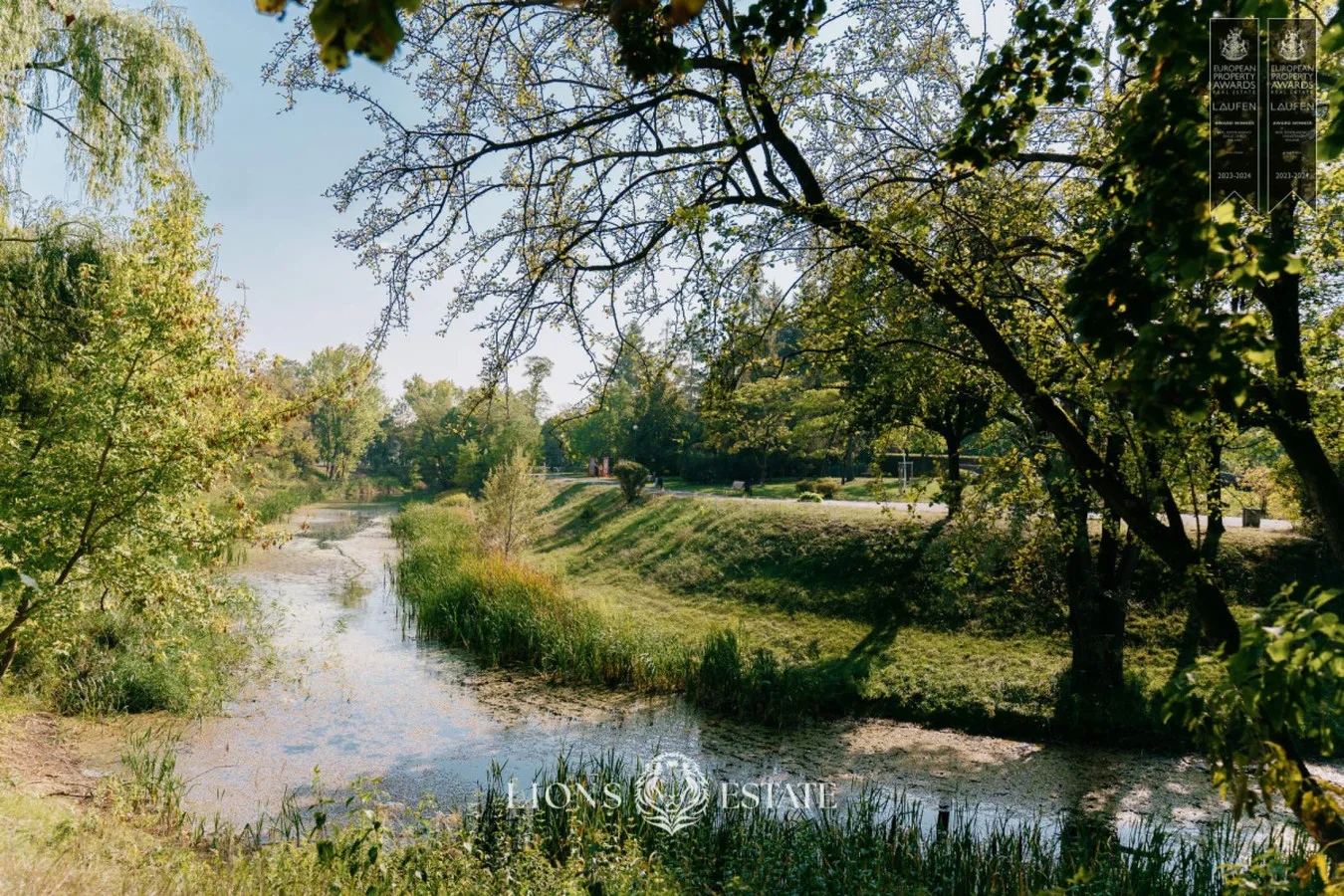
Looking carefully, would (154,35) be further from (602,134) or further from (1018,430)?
(1018,430)

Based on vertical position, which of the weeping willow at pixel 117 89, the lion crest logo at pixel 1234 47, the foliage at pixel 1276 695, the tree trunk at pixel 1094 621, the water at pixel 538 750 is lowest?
the water at pixel 538 750

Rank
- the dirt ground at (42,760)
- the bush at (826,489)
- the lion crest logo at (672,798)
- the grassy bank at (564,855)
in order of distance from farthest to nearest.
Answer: the bush at (826,489) < the dirt ground at (42,760) < the lion crest logo at (672,798) < the grassy bank at (564,855)

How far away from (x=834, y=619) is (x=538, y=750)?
25.0 feet

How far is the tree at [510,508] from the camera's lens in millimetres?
18891

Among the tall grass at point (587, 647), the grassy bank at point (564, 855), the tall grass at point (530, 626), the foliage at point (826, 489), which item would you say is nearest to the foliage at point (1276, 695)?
the grassy bank at point (564, 855)

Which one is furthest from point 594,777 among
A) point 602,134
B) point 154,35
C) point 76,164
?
point 154,35

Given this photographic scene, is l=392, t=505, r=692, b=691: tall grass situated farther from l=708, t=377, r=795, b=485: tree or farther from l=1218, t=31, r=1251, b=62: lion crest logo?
l=1218, t=31, r=1251, b=62: lion crest logo

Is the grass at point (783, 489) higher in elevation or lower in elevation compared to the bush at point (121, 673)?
higher

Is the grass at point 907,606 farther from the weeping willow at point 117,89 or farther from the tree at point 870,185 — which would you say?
the weeping willow at point 117,89

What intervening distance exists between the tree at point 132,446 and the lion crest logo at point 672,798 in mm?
4361

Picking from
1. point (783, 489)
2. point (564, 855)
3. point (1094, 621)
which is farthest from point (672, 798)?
point (783, 489)

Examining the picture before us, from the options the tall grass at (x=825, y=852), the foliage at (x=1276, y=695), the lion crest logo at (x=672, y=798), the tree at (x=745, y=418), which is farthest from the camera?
the lion crest logo at (x=672, y=798)

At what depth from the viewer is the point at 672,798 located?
630 cm

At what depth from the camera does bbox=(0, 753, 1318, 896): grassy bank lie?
4.40 m
